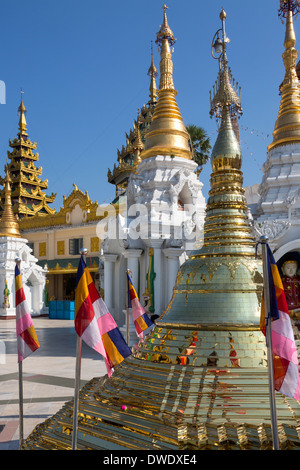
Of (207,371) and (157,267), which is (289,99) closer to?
(157,267)

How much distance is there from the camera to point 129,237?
12867 mm

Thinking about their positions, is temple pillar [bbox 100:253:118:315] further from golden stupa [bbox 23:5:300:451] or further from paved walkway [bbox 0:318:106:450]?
golden stupa [bbox 23:5:300:451]

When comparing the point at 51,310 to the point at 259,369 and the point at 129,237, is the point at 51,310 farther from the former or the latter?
the point at 259,369

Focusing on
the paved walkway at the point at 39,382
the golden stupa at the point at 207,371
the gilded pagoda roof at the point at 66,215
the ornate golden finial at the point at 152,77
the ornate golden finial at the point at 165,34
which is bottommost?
the paved walkway at the point at 39,382

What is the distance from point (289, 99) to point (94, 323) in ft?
54.1

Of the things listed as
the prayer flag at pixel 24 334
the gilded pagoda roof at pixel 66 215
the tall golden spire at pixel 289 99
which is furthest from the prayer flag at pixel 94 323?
the gilded pagoda roof at pixel 66 215

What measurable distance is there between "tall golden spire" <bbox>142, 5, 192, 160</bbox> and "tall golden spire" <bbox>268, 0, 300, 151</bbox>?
4104 mm

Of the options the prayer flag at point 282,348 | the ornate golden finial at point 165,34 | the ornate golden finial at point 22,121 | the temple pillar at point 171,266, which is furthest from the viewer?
the ornate golden finial at point 22,121

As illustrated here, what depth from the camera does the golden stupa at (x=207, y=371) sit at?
3.11m

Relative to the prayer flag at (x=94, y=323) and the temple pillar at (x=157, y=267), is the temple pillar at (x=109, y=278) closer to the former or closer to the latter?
the temple pillar at (x=157, y=267)

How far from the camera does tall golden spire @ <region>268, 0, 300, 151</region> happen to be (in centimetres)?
1703

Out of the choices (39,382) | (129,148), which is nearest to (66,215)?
(129,148)

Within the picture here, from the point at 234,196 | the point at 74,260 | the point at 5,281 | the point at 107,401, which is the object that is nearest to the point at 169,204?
the point at 234,196

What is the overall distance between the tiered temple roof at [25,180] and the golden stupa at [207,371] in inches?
1479
